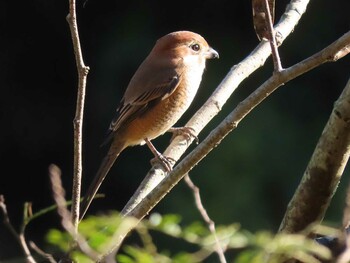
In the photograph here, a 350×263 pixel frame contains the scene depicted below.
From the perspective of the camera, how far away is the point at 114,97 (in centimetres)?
692

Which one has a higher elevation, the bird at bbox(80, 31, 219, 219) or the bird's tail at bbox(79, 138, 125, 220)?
the bird at bbox(80, 31, 219, 219)

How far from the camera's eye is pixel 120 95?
6828 mm

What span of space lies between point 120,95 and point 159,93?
8.72ft

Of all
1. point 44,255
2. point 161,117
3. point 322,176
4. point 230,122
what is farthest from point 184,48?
point 44,255

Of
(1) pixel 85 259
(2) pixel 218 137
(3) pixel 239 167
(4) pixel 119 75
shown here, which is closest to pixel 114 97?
(4) pixel 119 75

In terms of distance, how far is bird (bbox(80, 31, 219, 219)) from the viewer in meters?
4.13

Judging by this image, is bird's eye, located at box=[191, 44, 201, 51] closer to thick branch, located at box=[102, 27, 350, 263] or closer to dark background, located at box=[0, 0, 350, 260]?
dark background, located at box=[0, 0, 350, 260]

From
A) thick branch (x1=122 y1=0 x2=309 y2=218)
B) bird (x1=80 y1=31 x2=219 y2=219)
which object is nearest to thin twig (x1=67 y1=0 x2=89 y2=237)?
thick branch (x1=122 y1=0 x2=309 y2=218)

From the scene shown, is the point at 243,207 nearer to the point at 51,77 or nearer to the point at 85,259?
the point at 51,77

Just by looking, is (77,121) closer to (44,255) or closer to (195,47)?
(44,255)

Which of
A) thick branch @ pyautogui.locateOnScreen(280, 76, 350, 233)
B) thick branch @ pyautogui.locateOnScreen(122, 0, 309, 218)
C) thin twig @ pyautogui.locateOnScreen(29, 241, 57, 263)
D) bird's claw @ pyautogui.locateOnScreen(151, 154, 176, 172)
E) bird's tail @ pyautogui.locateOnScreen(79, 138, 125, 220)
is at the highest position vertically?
thick branch @ pyautogui.locateOnScreen(122, 0, 309, 218)

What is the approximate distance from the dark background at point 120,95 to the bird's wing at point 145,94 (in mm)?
1846

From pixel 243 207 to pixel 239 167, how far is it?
1.00 ft

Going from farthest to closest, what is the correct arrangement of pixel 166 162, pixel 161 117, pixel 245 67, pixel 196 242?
pixel 161 117, pixel 166 162, pixel 245 67, pixel 196 242
